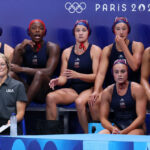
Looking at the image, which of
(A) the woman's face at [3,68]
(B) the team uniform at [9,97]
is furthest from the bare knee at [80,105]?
(A) the woman's face at [3,68]

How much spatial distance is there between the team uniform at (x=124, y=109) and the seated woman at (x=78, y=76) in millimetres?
390

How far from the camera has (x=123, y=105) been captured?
553 cm

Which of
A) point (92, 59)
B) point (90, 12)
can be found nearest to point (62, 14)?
point (90, 12)

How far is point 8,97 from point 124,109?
1401mm

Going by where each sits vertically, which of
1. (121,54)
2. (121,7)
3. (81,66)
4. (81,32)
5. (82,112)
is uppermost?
(121,7)

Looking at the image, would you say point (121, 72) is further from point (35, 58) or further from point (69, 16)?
point (69, 16)

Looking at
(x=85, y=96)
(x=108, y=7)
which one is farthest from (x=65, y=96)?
(x=108, y=7)

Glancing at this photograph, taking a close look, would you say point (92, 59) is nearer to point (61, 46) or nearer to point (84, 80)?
point (84, 80)

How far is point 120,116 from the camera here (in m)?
5.58

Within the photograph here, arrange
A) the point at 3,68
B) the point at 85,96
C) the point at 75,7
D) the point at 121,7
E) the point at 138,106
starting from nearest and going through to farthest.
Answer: the point at 3,68
the point at 138,106
the point at 85,96
the point at 121,7
the point at 75,7

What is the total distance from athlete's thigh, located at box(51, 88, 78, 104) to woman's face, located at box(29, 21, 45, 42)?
916 millimetres

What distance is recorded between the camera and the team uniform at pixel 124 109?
5512 mm

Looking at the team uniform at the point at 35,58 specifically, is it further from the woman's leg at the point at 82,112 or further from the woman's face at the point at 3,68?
the woman's face at the point at 3,68

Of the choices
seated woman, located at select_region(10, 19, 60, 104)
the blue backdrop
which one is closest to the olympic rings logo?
the blue backdrop
